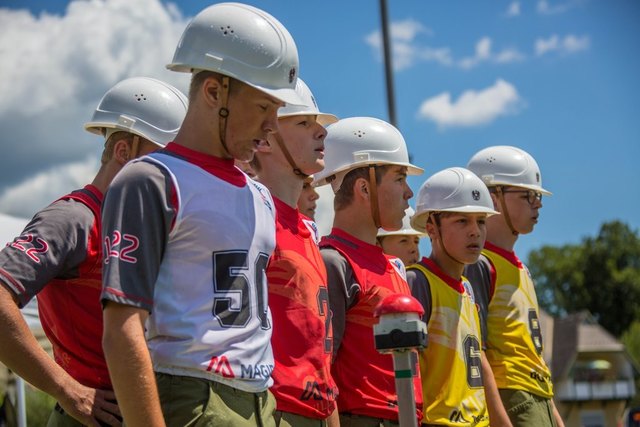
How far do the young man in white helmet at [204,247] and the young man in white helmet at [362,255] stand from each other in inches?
69.6

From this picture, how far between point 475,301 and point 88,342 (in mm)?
3328

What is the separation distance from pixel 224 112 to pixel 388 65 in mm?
12568

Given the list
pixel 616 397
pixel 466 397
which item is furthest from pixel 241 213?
pixel 616 397

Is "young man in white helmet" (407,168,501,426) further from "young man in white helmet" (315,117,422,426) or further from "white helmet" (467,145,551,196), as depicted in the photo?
"white helmet" (467,145,551,196)

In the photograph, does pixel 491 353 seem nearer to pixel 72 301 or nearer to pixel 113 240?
pixel 72 301

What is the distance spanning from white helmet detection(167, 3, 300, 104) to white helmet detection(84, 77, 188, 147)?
128 cm

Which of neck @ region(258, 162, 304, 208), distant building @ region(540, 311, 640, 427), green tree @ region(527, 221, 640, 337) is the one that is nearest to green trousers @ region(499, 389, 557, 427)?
neck @ region(258, 162, 304, 208)

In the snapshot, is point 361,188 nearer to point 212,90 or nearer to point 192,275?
point 212,90

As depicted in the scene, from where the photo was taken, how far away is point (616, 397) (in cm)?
7231

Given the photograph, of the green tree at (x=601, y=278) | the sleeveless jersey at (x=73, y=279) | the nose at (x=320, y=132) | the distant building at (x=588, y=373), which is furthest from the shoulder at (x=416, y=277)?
the green tree at (x=601, y=278)

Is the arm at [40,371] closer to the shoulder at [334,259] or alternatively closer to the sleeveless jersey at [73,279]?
the sleeveless jersey at [73,279]

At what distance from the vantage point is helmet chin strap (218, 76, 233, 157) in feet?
10.6

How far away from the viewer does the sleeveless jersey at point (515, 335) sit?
21.9 ft

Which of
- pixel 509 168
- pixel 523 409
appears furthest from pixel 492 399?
pixel 509 168
